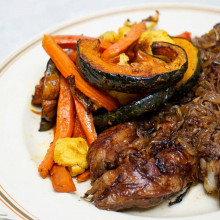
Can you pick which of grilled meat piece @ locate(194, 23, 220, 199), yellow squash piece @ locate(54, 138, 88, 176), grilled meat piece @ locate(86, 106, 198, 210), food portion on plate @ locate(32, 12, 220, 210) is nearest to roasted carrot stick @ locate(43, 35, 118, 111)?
food portion on plate @ locate(32, 12, 220, 210)

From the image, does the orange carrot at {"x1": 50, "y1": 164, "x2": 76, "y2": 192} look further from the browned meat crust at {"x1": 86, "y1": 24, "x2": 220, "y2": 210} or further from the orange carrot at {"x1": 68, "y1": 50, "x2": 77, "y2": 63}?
the orange carrot at {"x1": 68, "y1": 50, "x2": 77, "y2": 63}

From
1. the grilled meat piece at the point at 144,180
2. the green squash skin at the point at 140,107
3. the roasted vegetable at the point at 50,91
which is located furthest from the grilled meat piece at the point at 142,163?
the roasted vegetable at the point at 50,91

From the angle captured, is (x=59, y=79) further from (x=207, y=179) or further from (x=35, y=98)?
(x=207, y=179)

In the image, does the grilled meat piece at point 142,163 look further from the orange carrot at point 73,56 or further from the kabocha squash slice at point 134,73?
the orange carrot at point 73,56

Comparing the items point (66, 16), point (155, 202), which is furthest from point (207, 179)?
point (66, 16)

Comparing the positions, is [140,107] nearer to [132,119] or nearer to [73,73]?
[132,119]

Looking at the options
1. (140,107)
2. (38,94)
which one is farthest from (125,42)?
(38,94)

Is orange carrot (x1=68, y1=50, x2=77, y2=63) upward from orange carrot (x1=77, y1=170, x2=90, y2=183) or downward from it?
upward
